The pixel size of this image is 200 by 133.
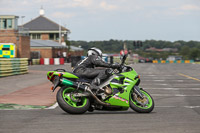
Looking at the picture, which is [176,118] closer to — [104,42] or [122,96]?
[122,96]

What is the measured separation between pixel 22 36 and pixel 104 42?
133 meters

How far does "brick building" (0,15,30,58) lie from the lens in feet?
194

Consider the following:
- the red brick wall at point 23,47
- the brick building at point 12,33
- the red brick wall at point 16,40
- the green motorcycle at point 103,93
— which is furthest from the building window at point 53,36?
the green motorcycle at point 103,93

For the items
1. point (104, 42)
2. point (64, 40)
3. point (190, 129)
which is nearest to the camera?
point (190, 129)

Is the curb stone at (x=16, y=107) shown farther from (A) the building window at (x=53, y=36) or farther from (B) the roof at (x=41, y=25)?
(A) the building window at (x=53, y=36)

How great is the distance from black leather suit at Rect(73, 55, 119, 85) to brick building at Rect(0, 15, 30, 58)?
4992 cm

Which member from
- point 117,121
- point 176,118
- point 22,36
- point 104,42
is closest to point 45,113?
point 117,121

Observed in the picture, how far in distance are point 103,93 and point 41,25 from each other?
334 feet

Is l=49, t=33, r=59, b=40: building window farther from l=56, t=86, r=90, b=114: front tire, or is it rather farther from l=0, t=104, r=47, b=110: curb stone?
l=56, t=86, r=90, b=114: front tire

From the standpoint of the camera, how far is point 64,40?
115875 mm

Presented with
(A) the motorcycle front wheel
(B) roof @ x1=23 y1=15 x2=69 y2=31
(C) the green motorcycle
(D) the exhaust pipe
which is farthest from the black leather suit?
(B) roof @ x1=23 y1=15 x2=69 y2=31

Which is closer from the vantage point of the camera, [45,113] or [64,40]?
[45,113]

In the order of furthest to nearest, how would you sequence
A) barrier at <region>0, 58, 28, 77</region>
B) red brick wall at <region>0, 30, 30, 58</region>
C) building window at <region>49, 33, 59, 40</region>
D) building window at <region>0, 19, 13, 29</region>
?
building window at <region>49, 33, 59, 40</region>
red brick wall at <region>0, 30, 30, 58</region>
building window at <region>0, 19, 13, 29</region>
barrier at <region>0, 58, 28, 77</region>

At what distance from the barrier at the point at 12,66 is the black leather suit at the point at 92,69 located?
17.1m
